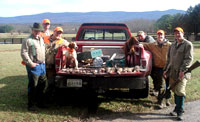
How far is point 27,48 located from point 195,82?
541 centimetres

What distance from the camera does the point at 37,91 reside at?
535 cm

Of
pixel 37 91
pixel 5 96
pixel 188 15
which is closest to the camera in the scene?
pixel 37 91

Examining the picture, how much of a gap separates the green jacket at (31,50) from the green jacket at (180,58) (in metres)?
2.62

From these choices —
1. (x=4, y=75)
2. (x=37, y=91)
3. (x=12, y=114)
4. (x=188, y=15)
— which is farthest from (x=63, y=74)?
(x=188, y=15)

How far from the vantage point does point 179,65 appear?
16.0ft

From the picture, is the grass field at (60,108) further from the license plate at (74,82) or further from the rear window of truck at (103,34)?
the rear window of truck at (103,34)

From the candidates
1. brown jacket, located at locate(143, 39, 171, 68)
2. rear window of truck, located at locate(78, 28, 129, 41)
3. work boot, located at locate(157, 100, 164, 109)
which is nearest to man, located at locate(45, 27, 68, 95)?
rear window of truck, located at locate(78, 28, 129, 41)

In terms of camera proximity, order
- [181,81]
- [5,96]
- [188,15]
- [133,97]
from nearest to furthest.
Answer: [181,81] < [133,97] < [5,96] < [188,15]

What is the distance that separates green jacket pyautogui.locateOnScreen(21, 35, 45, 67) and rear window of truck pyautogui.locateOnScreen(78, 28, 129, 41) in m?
2.71

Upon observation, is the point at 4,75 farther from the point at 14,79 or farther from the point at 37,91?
the point at 37,91

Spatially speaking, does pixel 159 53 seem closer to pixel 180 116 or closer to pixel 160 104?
pixel 160 104

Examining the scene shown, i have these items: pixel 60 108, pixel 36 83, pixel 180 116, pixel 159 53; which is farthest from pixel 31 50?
pixel 180 116

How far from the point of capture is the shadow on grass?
505cm

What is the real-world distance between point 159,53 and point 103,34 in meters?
2.41
